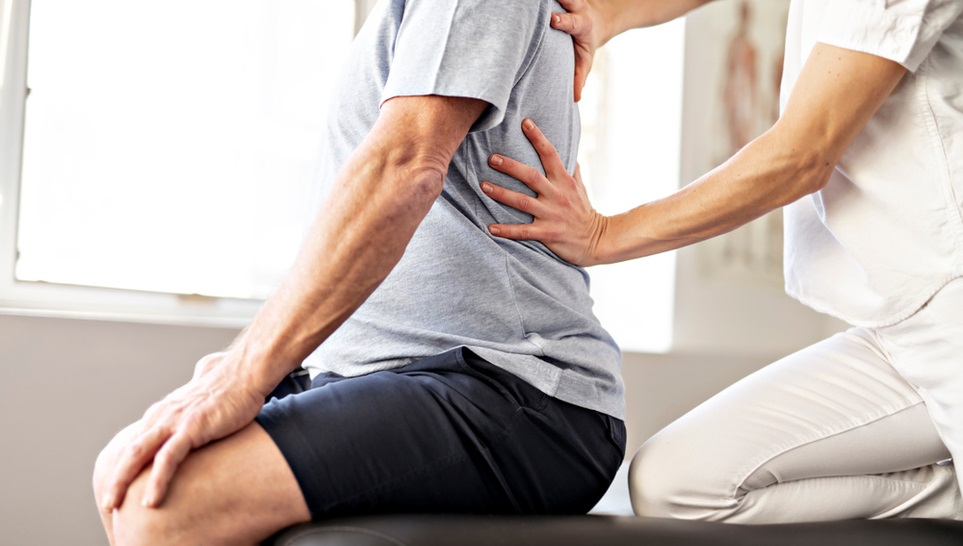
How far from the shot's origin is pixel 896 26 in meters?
1.07

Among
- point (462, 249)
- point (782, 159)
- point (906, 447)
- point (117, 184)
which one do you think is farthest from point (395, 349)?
point (117, 184)

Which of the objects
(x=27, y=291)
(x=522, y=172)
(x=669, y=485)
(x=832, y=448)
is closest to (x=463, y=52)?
(x=522, y=172)

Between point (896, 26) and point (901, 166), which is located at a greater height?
point (896, 26)

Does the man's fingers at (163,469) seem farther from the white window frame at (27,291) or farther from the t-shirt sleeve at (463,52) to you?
the white window frame at (27,291)

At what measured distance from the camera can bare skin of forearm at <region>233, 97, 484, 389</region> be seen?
0.88 metres

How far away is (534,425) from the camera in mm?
973

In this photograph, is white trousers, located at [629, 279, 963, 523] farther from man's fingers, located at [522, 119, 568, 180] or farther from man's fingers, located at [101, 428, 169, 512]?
man's fingers, located at [101, 428, 169, 512]

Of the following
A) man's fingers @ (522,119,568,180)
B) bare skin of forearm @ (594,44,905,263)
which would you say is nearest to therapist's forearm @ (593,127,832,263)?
bare skin of forearm @ (594,44,905,263)

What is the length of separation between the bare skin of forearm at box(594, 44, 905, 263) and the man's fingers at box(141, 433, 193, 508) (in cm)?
64

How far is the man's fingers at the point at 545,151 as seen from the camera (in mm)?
1091

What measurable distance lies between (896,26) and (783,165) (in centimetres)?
21

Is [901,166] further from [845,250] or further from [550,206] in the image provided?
[550,206]

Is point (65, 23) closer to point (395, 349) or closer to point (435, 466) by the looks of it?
point (395, 349)

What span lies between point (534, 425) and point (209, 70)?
84.2 inches
